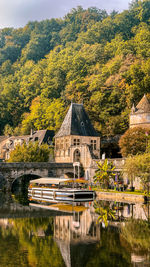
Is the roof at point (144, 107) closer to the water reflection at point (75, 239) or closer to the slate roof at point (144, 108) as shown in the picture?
the slate roof at point (144, 108)

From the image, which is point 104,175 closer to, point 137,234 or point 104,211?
point 104,211

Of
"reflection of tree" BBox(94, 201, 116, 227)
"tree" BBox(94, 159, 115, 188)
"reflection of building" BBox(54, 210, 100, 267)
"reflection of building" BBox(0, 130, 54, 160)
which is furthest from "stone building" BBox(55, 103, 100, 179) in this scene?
"reflection of building" BBox(54, 210, 100, 267)

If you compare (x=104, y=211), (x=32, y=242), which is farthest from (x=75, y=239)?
(x=104, y=211)

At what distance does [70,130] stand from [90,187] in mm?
19153

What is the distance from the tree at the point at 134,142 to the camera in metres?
65.8

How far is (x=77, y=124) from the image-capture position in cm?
7800

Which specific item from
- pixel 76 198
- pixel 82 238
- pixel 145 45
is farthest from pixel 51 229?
pixel 145 45

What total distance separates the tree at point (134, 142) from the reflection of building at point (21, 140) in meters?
29.1

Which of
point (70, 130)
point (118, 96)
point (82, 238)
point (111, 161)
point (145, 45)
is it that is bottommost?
point (82, 238)

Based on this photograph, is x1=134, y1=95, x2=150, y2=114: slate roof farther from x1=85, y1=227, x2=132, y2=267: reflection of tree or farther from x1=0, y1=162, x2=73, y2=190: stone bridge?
x1=85, y1=227, x2=132, y2=267: reflection of tree

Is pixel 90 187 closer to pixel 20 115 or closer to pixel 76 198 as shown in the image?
pixel 76 198

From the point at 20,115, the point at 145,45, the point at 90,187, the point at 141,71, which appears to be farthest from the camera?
the point at 20,115

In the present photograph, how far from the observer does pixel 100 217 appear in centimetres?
3659

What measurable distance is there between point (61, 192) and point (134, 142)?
56.1ft
